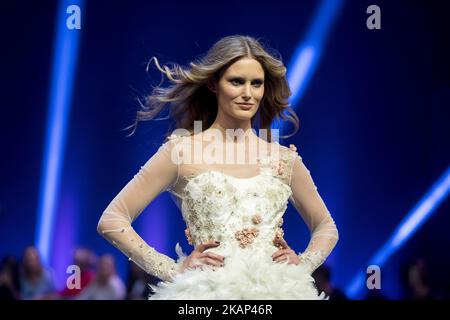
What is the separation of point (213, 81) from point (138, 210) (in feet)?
1.91

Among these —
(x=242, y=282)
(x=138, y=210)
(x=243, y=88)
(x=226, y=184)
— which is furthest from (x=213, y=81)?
(x=242, y=282)

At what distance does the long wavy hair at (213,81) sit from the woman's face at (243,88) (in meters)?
0.04

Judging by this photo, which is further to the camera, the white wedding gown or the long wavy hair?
the long wavy hair

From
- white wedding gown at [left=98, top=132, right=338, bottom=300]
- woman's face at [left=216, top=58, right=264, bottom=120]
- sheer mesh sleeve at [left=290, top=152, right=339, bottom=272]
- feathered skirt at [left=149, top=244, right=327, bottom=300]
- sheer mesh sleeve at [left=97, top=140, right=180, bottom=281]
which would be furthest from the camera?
sheer mesh sleeve at [left=290, top=152, right=339, bottom=272]

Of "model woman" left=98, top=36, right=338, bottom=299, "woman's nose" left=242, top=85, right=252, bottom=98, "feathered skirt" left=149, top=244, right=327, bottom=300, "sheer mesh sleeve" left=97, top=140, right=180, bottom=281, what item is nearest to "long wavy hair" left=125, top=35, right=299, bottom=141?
"model woman" left=98, top=36, right=338, bottom=299

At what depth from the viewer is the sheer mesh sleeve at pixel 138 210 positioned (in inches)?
126

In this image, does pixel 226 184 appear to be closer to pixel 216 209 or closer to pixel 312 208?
pixel 216 209

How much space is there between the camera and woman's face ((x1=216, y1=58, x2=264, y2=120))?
3312mm

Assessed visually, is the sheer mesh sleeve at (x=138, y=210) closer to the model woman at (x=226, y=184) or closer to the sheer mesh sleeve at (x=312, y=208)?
the model woman at (x=226, y=184)

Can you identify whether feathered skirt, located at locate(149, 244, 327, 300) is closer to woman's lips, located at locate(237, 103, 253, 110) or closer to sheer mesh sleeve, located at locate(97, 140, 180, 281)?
sheer mesh sleeve, located at locate(97, 140, 180, 281)

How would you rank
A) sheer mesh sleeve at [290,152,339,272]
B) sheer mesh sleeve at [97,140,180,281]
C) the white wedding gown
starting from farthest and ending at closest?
sheer mesh sleeve at [290,152,339,272]
sheer mesh sleeve at [97,140,180,281]
the white wedding gown

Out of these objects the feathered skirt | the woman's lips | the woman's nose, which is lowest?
the feathered skirt
